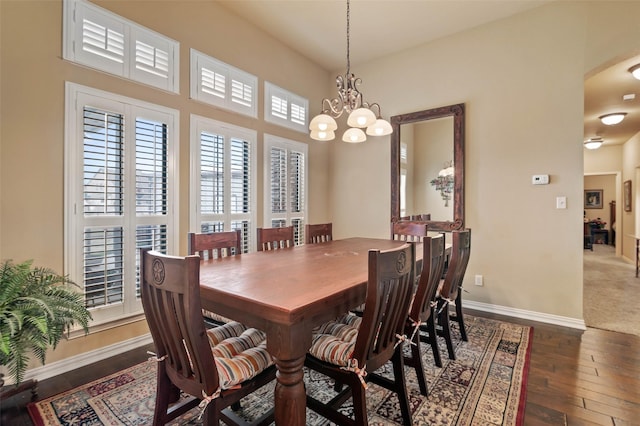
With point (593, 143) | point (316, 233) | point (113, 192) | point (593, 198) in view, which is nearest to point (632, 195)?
point (593, 143)

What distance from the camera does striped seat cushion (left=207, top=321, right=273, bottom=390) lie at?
1.25 m

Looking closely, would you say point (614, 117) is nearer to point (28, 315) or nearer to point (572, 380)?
point (572, 380)

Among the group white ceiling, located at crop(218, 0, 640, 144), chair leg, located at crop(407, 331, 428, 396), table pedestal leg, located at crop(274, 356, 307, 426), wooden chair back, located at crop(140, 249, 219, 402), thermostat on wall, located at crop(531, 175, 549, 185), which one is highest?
white ceiling, located at crop(218, 0, 640, 144)

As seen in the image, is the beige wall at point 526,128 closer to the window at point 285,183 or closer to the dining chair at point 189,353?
the window at point 285,183

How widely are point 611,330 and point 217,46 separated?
15.7ft

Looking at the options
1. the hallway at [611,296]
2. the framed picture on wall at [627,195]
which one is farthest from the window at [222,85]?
the framed picture on wall at [627,195]

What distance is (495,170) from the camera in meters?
3.43

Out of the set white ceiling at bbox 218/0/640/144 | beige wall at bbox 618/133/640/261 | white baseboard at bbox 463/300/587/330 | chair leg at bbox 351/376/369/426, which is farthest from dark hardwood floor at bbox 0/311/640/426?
beige wall at bbox 618/133/640/261

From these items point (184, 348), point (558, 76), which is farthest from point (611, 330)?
point (184, 348)

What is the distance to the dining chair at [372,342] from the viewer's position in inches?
50.3

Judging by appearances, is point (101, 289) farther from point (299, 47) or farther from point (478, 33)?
point (478, 33)

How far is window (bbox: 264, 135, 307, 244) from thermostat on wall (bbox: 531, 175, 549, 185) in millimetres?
2716

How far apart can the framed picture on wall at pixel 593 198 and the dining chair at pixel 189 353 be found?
1295 centimetres

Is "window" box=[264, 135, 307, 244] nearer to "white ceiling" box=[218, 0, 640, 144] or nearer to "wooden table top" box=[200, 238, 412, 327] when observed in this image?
"white ceiling" box=[218, 0, 640, 144]
